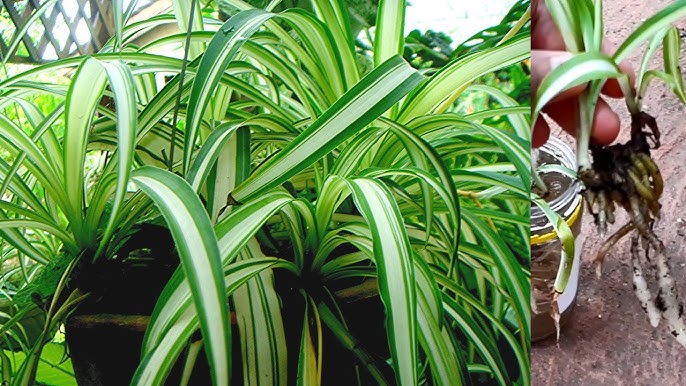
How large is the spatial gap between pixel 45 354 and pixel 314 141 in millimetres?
340

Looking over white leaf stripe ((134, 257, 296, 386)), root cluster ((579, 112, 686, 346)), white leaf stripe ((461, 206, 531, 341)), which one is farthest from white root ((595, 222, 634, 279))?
white leaf stripe ((134, 257, 296, 386))

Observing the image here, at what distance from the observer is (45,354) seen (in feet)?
1.94

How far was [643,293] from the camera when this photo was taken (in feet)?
2.16

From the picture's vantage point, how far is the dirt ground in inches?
25.6

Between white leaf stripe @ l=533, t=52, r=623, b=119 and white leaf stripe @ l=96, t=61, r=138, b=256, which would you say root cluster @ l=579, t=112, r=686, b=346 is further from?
white leaf stripe @ l=96, t=61, r=138, b=256

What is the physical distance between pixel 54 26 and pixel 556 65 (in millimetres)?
492

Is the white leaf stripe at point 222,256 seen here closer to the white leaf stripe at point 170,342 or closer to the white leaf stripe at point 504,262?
the white leaf stripe at point 170,342

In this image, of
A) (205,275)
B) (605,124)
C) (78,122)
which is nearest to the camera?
(205,275)

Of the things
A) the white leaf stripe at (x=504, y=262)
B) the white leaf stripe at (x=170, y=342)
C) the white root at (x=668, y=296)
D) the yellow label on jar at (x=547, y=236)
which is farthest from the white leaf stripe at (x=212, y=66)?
the white root at (x=668, y=296)

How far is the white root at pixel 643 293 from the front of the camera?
2.15ft

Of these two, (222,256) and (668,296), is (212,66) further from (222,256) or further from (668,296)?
(668,296)

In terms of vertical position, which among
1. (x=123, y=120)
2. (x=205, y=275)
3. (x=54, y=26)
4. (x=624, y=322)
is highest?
(x=54, y=26)

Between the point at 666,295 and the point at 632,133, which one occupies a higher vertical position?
the point at 632,133

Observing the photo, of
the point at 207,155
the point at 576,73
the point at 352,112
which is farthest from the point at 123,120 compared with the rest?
the point at 576,73
